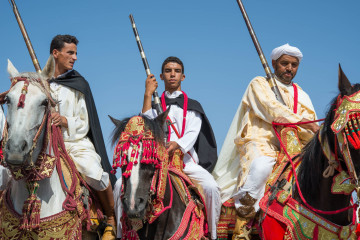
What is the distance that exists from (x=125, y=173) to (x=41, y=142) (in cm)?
101

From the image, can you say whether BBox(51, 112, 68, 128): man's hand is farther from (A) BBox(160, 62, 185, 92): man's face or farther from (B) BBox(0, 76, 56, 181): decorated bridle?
(A) BBox(160, 62, 185, 92): man's face

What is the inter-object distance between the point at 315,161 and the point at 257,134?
7.40 ft

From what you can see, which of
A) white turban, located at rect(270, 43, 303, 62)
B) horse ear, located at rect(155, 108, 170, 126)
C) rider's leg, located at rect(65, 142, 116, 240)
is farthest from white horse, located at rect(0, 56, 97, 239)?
white turban, located at rect(270, 43, 303, 62)

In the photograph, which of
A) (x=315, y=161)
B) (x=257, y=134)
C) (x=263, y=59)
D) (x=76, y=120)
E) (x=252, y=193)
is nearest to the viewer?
(x=315, y=161)

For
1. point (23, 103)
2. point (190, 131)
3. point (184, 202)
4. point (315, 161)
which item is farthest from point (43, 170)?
point (315, 161)

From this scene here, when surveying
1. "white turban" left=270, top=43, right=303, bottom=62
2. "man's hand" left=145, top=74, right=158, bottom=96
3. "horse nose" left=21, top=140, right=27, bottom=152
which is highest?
"man's hand" left=145, top=74, right=158, bottom=96

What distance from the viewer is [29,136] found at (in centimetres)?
581

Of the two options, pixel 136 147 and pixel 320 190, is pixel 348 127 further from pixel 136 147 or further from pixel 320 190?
pixel 136 147

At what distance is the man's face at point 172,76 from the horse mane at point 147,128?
222 centimetres

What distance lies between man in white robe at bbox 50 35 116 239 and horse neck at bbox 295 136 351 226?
2711mm

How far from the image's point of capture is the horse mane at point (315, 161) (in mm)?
5898

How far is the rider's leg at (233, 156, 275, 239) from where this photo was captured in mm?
7645

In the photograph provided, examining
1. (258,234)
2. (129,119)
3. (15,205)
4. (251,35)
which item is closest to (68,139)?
(129,119)

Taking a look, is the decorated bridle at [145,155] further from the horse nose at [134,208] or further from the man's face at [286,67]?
the man's face at [286,67]
